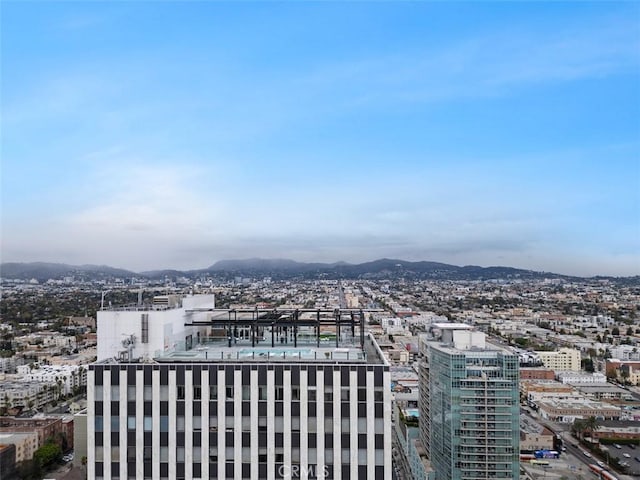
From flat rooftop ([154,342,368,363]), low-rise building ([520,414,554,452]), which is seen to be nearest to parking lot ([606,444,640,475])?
low-rise building ([520,414,554,452])

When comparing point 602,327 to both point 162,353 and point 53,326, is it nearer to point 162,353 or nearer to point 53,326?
point 53,326

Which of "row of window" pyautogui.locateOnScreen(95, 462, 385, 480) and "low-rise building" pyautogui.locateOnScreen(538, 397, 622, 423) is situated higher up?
"row of window" pyautogui.locateOnScreen(95, 462, 385, 480)

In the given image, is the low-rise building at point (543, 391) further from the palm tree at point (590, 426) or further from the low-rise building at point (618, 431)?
the palm tree at point (590, 426)

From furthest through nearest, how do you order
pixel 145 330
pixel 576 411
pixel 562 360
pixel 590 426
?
pixel 562 360 → pixel 576 411 → pixel 590 426 → pixel 145 330

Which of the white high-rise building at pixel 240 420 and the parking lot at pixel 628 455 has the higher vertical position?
the white high-rise building at pixel 240 420

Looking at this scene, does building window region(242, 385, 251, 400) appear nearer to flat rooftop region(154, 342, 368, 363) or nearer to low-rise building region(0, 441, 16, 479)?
flat rooftop region(154, 342, 368, 363)

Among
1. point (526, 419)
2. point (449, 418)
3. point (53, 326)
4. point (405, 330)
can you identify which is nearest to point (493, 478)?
point (449, 418)

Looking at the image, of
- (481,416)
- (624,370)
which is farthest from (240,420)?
(624,370)

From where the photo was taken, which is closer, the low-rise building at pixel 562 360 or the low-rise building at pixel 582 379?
the low-rise building at pixel 582 379

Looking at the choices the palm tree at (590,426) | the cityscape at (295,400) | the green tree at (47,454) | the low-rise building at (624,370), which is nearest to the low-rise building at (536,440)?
the cityscape at (295,400)

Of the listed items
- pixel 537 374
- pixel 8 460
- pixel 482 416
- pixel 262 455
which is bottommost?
pixel 537 374

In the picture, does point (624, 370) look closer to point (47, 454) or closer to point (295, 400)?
point (47, 454)
